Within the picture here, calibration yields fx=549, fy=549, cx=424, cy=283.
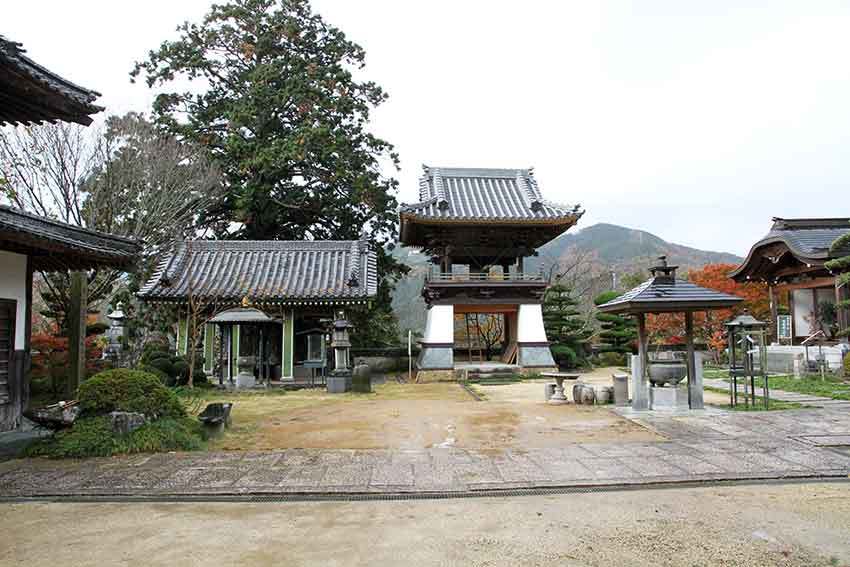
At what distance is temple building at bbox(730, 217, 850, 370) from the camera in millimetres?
16516

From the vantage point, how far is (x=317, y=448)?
7.29m

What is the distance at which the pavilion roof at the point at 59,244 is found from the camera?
6.30 m

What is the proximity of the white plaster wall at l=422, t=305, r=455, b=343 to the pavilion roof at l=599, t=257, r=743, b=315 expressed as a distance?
9.11m

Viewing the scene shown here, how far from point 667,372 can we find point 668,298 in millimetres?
1383

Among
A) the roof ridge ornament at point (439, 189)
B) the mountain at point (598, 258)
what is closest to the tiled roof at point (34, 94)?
the roof ridge ornament at point (439, 189)

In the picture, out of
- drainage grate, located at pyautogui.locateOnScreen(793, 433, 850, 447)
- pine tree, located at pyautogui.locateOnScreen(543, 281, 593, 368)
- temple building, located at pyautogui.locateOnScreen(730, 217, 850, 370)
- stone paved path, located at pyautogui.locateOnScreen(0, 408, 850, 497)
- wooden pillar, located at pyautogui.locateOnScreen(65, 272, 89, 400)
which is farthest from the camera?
pine tree, located at pyautogui.locateOnScreen(543, 281, 593, 368)

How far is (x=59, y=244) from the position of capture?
680 centimetres

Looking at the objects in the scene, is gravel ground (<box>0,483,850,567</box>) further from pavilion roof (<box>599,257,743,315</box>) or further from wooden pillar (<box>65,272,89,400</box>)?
pavilion roof (<box>599,257,743,315</box>)

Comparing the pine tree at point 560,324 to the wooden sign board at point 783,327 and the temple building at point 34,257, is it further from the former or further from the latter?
the temple building at point 34,257

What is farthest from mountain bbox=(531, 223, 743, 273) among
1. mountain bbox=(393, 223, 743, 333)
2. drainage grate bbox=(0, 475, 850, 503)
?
drainage grate bbox=(0, 475, 850, 503)

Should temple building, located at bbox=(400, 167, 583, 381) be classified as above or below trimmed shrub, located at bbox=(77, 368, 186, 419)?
above

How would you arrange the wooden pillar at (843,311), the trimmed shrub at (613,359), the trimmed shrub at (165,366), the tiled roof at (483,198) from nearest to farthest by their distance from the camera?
the trimmed shrub at (165,366) → the wooden pillar at (843,311) → the tiled roof at (483,198) → the trimmed shrub at (613,359)

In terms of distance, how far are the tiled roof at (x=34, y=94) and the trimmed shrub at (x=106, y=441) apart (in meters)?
3.76

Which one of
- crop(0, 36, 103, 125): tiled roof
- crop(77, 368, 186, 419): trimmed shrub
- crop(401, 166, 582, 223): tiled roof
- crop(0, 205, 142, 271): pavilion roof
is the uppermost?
crop(401, 166, 582, 223): tiled roof
